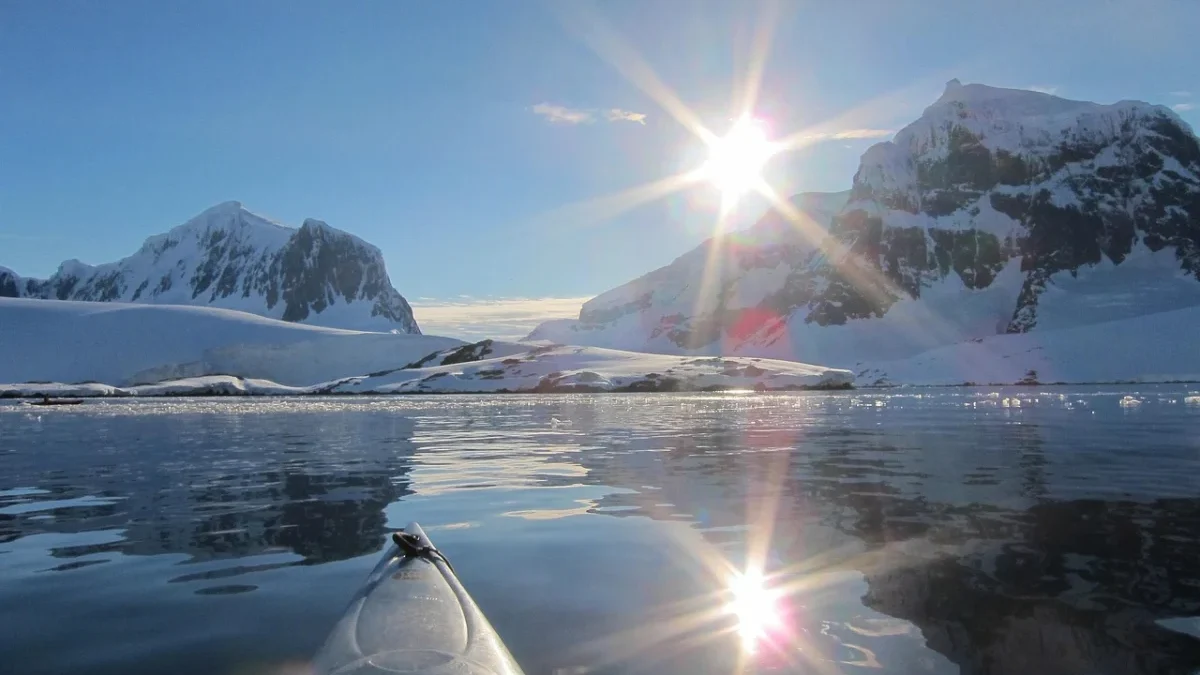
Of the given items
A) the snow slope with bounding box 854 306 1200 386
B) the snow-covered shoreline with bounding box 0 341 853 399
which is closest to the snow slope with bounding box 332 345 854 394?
the snow-covered shoreline with bounding box 0 341 853 399

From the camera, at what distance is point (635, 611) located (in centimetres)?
717

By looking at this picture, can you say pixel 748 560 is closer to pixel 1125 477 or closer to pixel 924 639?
pixel 924 639

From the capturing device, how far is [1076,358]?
160500 mm

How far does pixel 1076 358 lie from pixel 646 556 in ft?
589

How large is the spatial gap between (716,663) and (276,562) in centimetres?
558

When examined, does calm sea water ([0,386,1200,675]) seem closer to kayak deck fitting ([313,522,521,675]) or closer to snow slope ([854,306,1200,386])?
kayak deck fitting ([313,522,521,675])

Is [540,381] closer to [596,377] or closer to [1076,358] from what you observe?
[596,377]

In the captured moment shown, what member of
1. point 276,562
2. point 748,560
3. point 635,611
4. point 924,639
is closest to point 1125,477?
point 748,560

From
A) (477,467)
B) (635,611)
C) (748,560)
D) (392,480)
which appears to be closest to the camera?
(635,611)

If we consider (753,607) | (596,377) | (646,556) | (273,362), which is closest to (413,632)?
(753,607)

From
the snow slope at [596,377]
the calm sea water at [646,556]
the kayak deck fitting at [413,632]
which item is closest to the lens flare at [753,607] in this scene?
the calm sea water at [646,556]

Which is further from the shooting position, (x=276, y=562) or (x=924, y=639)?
(x=276, y=562)

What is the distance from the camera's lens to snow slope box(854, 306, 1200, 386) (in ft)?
496

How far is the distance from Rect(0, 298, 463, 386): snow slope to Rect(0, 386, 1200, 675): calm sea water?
146594 millimetres
